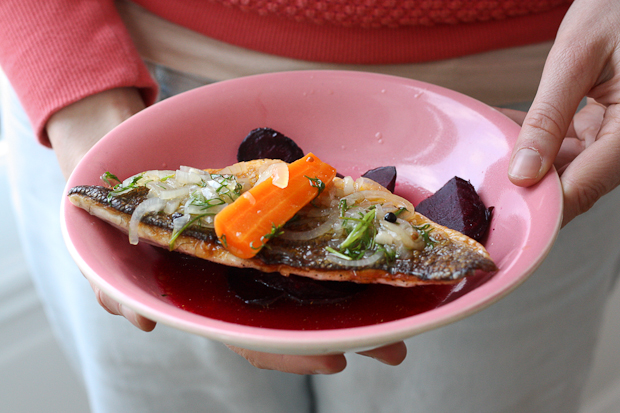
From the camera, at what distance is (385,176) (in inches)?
53.9

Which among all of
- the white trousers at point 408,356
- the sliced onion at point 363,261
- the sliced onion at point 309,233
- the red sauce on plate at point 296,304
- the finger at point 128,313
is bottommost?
the white trousers at point 408,356

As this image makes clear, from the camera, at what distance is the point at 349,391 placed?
6.73 ft

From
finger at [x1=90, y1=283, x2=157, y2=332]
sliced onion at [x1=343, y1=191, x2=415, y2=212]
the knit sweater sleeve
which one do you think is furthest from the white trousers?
sliced onion at [x1=343, y1=191, x2=415, y2=212]

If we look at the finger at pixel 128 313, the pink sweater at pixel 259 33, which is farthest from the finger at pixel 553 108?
the finger at pixel 128 313

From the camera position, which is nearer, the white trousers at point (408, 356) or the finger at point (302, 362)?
the finger at point (302, 362)

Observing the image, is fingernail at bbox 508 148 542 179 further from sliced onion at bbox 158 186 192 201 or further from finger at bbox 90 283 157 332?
finger at bbox 90 283 157 332

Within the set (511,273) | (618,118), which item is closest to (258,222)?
(511,273)

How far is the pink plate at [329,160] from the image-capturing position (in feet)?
2.78

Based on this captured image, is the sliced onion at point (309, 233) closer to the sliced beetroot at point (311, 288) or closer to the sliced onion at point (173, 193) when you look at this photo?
the sliced beetroot at point (311, 288)

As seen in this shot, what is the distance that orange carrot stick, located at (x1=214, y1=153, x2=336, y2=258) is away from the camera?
1037 mm

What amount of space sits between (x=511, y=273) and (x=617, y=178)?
2.03 feet

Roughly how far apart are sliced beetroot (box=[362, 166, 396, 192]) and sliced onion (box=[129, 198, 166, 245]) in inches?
23.0

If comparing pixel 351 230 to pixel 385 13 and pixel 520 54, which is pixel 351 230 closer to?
pixel 385 13

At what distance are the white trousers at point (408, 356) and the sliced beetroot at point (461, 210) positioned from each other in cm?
66
